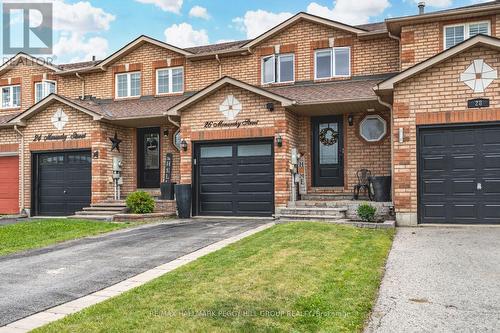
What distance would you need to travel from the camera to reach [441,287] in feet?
19.3

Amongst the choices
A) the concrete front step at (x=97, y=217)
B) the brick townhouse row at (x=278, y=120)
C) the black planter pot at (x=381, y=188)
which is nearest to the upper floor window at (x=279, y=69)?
the brick townhouse row at (x=278, y=120)

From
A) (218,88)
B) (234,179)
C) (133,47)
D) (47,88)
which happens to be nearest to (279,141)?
(234,179)

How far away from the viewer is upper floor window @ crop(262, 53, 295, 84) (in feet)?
53.0

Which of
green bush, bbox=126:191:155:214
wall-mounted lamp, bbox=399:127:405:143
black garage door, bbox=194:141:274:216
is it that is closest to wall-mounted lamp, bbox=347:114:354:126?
black garage door, bbox=194:141:274:216

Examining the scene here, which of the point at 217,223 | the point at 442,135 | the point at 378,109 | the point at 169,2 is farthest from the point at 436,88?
the point at 169,2

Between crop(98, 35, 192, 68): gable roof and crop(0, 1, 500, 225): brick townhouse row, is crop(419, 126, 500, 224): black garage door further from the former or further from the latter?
crop(98, 35, 192, 68): gable roof

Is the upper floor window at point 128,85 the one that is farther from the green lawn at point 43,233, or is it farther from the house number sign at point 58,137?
the green lawn at point 43,233

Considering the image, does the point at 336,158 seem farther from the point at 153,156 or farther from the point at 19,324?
the point at 19,324

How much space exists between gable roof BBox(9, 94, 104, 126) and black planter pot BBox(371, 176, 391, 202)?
9.55 meters

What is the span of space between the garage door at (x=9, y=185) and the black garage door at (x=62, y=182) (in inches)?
41.2

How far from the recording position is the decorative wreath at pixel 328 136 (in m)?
15.0

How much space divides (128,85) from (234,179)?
6.94m

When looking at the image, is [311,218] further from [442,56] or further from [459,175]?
[442,56]

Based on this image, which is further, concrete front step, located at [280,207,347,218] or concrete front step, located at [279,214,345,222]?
concrete front step, located at [280,207,347,218]
